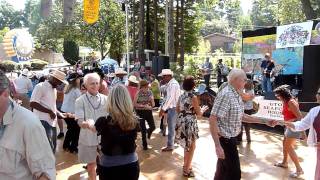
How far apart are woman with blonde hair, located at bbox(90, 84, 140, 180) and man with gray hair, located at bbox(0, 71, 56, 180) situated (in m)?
1.54

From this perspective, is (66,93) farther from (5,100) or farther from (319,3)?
(319,3)

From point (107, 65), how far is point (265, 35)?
453 inches

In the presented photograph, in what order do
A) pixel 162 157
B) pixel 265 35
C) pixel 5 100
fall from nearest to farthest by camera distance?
pixel 5 100 < pixel 162 157 < pixel 265 35

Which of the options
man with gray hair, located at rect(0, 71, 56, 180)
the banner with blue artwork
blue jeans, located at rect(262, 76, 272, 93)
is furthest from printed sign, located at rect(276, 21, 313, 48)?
man with gray hair, located at rect(0, 71, 56, 180)

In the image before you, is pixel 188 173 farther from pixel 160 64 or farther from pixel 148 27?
pixel 148 27

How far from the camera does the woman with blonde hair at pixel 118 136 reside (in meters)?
3.92

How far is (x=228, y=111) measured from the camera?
466 cm

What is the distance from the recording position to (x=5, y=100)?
223 cm

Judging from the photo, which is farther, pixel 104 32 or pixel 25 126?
pixel 104 32

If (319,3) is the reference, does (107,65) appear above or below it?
below

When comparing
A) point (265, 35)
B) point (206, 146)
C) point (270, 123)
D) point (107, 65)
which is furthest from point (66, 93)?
point (107, 65)

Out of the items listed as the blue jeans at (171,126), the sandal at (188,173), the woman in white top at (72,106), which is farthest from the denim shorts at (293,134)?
the woman in white top at (72,106)

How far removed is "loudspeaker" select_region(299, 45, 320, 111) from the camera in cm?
1338


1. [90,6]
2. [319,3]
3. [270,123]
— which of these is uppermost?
[319,3]
